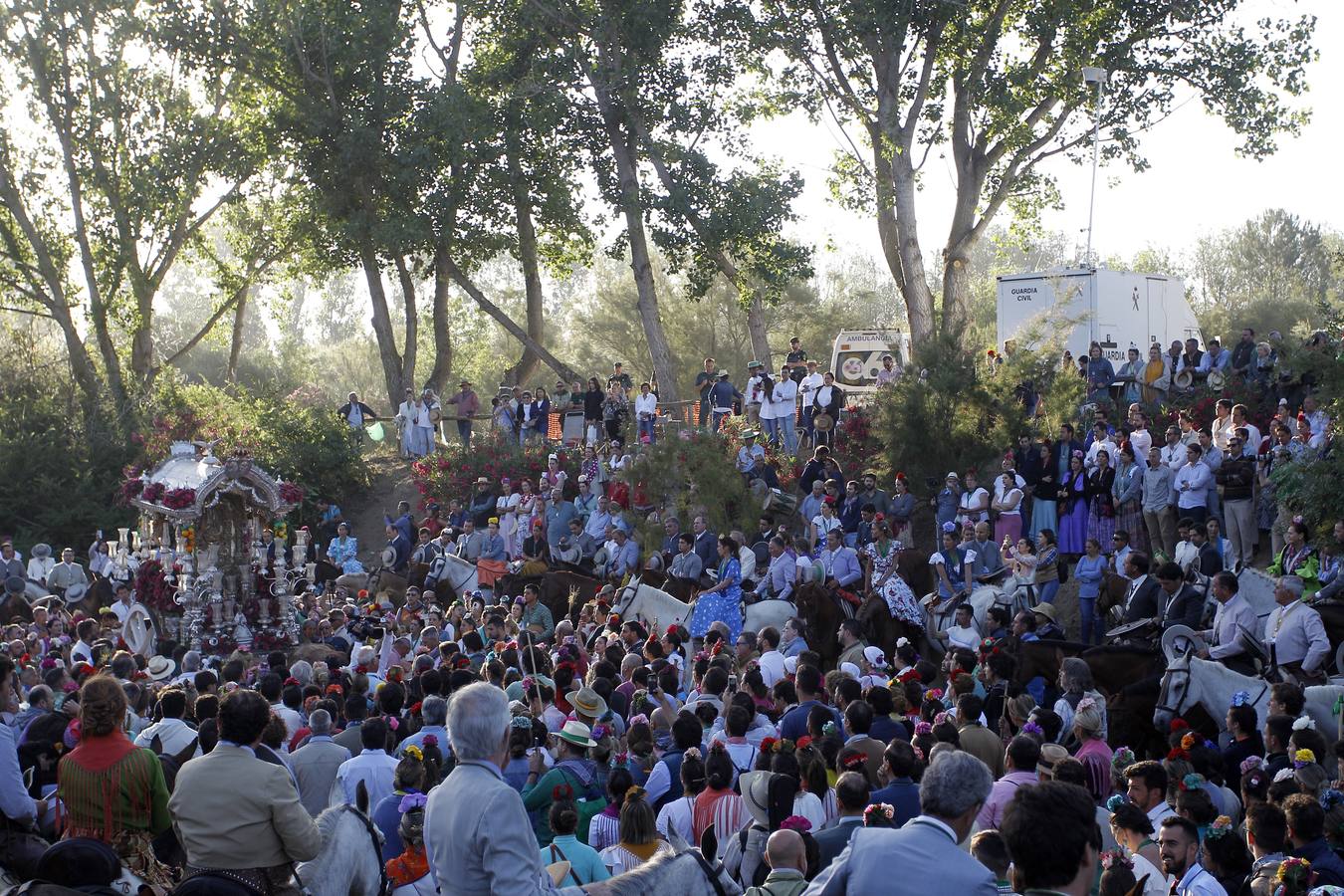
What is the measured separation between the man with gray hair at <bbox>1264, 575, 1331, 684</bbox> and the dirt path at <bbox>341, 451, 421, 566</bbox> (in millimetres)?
19157

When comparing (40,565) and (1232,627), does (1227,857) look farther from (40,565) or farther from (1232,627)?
(40,565)

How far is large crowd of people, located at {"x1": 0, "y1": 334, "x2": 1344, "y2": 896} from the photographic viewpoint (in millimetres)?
5414

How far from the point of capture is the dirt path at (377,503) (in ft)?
97.3

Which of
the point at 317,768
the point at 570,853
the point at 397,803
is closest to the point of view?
the point at 570,853

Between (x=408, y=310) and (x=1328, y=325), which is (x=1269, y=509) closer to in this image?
(x=1328, y=325)

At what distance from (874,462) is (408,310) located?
57.6ft

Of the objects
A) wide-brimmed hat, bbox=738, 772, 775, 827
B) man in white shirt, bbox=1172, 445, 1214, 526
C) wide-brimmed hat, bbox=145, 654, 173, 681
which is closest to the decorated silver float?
wide-brimmed hat, bbox=145, 654, 173, 681

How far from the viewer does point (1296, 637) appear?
12219 millimetres

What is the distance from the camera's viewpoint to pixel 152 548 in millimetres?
19812

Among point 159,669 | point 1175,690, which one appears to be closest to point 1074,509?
point 1175,690

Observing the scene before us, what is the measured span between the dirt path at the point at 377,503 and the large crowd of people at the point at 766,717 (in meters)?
7.26

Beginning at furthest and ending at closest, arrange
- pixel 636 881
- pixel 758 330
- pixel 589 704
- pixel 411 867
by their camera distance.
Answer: pixel 758 330 → pixel 589 704 → pixel 411 867 → pixel 636 881

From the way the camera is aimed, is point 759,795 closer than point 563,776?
Yes

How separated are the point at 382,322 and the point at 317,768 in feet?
91.5
